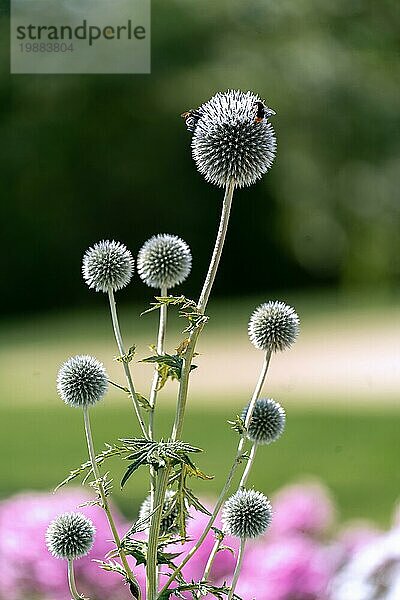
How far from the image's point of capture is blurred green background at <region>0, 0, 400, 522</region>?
6176 millimetres

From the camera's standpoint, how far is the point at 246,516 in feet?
3.37

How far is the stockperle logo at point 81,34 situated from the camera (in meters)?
5.03

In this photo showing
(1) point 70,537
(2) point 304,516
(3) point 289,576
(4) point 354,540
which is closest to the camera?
(1) point 70,537

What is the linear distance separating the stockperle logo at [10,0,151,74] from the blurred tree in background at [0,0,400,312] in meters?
0.35

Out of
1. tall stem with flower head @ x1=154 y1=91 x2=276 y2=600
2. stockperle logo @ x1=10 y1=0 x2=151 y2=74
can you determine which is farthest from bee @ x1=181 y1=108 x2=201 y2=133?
stockperle logo @ x1=10 y1=0 x2=151 y2=74

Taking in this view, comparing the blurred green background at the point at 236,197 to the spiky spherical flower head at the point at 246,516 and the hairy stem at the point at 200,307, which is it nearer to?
the spiky spherical flower head at the point at 246,516

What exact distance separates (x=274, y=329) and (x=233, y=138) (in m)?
0.20

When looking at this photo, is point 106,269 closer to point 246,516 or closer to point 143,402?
point 143,402

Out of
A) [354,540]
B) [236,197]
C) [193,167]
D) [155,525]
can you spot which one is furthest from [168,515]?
[193,167]

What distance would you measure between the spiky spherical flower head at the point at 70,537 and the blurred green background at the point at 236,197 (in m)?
4.46

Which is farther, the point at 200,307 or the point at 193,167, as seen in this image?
the point at 193,167

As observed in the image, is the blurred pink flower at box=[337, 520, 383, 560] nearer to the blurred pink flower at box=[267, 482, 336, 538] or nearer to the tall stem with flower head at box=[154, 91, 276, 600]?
the blurred pink flower at box=[267, 482, 336, 538]

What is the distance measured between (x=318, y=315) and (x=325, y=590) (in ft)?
18.9

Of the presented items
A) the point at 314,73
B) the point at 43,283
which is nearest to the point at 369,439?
the point at 314,73
